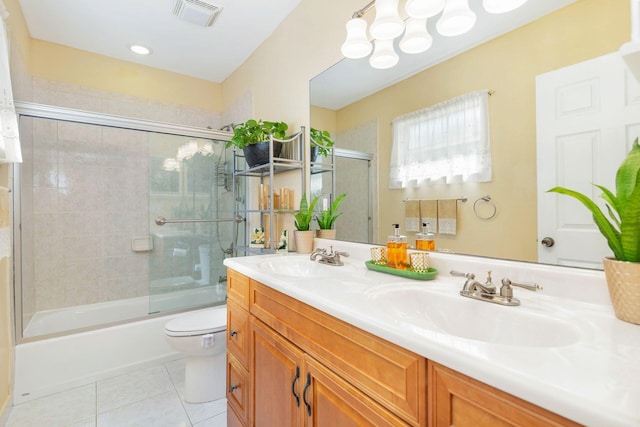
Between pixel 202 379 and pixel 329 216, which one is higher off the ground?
pixel 329 216

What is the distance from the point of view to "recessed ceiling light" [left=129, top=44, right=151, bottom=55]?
242cm

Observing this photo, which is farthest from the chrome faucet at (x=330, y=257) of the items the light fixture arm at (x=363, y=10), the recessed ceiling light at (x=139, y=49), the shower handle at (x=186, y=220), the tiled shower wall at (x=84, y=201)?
the recessed ceiling light at (x=139, y=49)

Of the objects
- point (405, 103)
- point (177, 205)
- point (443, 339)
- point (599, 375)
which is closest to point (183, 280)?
point (177, 205)

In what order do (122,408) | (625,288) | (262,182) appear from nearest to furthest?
(625,288) → (122,408) → (262,182)

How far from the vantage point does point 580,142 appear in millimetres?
819

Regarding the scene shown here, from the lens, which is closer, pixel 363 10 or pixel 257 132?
pixel 363 10

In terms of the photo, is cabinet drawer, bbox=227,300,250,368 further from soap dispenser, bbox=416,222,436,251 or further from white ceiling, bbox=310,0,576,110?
white ceiling, bbox=310,0,576,110

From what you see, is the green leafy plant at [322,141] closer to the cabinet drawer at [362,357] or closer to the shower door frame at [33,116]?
the cabinet drawer at [362,357]

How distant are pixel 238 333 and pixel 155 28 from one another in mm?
2250

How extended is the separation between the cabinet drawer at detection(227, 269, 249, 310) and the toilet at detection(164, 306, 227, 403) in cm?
38

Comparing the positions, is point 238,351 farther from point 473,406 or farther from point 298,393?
point 473,406

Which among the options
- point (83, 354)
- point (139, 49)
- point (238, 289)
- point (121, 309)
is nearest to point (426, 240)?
point (238, 289)

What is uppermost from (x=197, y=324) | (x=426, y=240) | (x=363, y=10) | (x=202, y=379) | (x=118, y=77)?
(x=118, y=77)

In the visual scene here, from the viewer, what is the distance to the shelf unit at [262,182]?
1.89 meters
